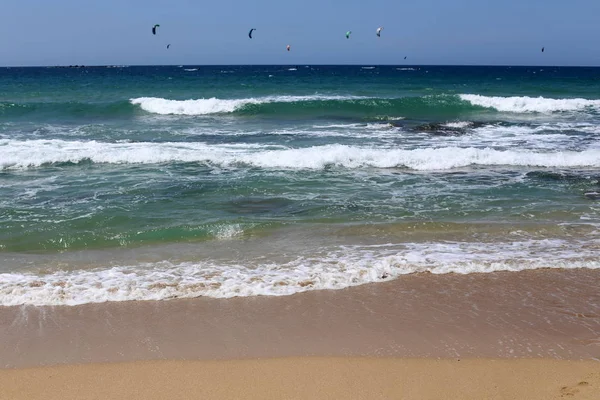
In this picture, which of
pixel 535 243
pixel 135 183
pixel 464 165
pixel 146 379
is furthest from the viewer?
pixel 464 165

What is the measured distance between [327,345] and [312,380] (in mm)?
646

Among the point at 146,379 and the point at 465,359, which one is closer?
the point at 146,379

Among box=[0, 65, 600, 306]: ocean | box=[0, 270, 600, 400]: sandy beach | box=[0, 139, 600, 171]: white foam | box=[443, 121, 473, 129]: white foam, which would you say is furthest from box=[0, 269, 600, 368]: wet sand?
box=[443, 121, 473, 129]: white foam

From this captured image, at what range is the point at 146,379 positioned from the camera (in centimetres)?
437

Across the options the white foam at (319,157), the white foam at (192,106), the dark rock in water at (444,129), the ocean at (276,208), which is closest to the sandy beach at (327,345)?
the ocean at (276,208)

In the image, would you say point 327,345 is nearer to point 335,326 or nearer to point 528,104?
point 335,326

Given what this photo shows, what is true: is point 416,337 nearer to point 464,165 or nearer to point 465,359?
point 465,359

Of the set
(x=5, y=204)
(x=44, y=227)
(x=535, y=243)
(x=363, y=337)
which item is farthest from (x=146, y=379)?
(x=5, y=204)

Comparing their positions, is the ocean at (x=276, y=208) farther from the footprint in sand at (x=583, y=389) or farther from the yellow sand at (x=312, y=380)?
the footprint in sand at (x=583, y=389)

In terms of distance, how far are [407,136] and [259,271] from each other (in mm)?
13893

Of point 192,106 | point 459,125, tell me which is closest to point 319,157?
point 459,125

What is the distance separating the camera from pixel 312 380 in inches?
171

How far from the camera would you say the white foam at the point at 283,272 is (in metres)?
6.12

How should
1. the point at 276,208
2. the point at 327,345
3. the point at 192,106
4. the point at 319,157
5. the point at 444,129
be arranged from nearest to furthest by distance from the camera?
the point at 327,345 → the point at 276,208 → the point at 319,157 → the point at 444,129 → the point at 192,106
